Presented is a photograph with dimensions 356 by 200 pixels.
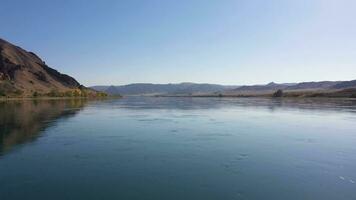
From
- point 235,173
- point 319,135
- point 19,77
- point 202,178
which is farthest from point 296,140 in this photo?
point 19,77

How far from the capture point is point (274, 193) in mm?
13125

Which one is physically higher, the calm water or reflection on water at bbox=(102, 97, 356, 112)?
the calm water

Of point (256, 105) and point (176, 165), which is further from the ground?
point (176, 165)

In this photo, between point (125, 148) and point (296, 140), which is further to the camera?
point (296, 140)

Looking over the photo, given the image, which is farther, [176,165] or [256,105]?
[256,105]

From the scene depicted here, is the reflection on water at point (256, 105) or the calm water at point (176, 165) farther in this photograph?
the reflection on water at point (256, 105)

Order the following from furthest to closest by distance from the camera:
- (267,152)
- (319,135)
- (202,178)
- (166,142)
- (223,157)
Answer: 1. (319,135)
2. (166,142)
3. (267,152)
4. (223,157)
5. (202,178)

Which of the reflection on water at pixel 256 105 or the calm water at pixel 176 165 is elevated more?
the calm water at pixel 176 165

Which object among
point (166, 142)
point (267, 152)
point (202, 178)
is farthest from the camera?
point (166, 142)

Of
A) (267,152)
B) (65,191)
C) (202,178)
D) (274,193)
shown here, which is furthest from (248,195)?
(267,152)

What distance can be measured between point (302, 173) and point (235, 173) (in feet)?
9.67

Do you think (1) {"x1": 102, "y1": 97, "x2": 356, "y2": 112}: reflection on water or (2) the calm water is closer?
(2) the calm water

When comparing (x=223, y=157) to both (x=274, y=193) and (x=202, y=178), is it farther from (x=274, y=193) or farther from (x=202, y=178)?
(x=274, y=193)

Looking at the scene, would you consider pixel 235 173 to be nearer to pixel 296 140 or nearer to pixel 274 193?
pixel 274 193
